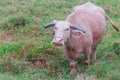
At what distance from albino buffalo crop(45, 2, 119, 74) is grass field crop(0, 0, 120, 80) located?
332 mm

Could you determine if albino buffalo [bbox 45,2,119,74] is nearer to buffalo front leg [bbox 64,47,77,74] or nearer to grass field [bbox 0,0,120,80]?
buffalo front leg [bbox 64,47,77,74]

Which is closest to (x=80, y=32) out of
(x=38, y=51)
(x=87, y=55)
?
(x=87, y=55)

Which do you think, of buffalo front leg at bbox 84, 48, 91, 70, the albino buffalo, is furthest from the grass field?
the albino buffalo

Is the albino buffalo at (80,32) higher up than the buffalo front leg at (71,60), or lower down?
higher up

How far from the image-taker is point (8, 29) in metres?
9.25

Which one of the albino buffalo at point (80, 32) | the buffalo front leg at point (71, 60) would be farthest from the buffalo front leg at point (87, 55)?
the buffalo front leg at point (71, 60)

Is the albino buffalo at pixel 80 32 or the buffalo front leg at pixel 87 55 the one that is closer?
the albino buffalo at pixel 80 32

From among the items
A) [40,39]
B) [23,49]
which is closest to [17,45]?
[23,49]

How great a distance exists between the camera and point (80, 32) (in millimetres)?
6574

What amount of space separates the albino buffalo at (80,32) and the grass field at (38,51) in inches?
13.1

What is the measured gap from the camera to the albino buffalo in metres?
6.36

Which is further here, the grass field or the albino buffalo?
the grass field

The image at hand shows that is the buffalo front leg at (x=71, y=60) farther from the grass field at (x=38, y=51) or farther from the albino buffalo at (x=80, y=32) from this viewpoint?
the grass field at (x=38, y=51)

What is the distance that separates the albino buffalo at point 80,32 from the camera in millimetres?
6355
